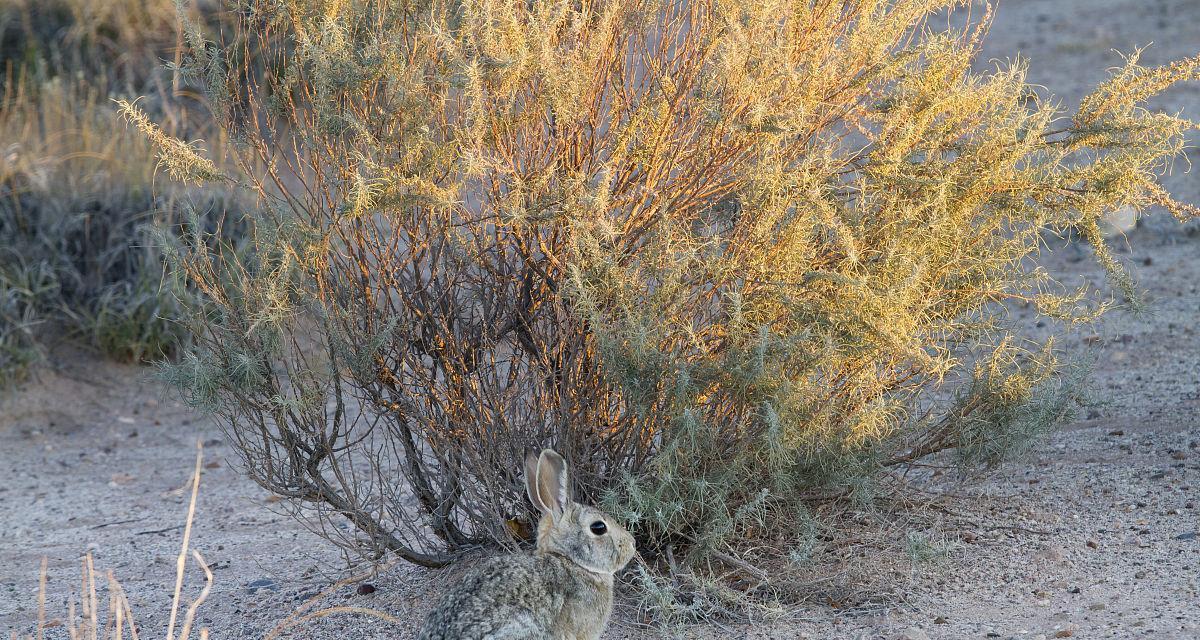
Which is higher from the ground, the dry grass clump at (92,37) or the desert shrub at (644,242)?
the desert shrub at (644,242)

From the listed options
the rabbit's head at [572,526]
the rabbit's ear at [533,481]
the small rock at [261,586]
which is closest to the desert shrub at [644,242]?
the rabbit's head at [572,526]

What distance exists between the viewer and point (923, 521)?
492 centimetres

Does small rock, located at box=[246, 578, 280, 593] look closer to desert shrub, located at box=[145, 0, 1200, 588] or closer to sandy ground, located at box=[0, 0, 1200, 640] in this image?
sandy ground, located at box=[0, 0, 1200, 640]

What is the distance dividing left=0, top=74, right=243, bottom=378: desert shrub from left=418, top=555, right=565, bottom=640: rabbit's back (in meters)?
4.79

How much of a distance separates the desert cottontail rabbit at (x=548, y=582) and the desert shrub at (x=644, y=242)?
215mm

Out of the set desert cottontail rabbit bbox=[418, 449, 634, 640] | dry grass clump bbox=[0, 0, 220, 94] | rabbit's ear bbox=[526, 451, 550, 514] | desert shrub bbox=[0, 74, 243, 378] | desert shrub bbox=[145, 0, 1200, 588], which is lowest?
desert shrub bbox=[0, 74, 243, 378]

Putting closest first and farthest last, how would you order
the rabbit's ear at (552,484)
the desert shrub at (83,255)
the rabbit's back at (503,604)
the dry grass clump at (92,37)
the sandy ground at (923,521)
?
the rabbit's back at (503,604), the rabbit's ear at (552,484), the sandy ground at (923,521), the desert shrub at (83,255), the dry grass clump at (92,37)

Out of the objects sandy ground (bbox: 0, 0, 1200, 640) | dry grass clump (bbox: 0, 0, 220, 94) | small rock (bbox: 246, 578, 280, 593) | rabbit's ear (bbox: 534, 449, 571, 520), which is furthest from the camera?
dry grass clump (bbox: 0, 0, 220, 94)

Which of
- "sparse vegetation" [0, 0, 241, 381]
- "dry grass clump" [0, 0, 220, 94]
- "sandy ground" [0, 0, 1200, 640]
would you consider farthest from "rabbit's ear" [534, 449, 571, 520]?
"dry grass clump" [0, 0, 220, 94]

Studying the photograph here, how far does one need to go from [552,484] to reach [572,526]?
0.56ft

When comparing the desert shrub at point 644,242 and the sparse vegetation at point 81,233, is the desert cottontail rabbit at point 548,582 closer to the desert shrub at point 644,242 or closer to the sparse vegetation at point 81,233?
the desert shrub at point 644,242

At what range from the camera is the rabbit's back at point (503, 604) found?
3617 millimetres

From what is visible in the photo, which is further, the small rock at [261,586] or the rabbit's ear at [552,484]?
the small rock at [261,586]

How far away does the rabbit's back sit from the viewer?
3617 mm
